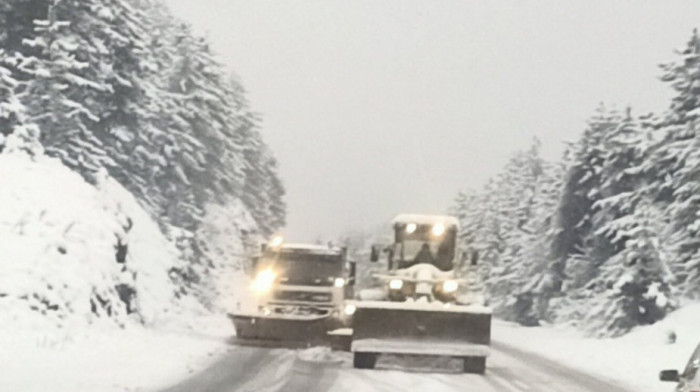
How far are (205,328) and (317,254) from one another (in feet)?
16.3

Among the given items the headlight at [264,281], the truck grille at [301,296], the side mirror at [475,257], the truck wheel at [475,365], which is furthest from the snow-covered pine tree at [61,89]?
the truck wheel at [475,365]

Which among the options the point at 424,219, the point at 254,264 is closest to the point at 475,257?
the point at 424,219

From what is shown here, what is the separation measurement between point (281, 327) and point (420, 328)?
537cm

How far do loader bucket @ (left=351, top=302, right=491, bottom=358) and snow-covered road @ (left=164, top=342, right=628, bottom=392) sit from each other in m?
0.44

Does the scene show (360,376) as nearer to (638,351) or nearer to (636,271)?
(638,351)

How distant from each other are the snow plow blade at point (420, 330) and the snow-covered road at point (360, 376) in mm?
343

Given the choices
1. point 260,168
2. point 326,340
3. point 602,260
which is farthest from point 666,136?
point 260,168

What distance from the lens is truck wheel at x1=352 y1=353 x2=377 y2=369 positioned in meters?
18.0

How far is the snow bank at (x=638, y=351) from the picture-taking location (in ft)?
64.1

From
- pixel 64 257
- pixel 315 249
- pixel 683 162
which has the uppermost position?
pixel 683 162

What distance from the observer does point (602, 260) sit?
4581cm

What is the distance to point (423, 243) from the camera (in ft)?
71.6

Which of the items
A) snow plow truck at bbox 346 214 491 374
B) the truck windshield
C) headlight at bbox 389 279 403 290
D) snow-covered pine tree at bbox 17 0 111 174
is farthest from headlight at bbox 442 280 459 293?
snow-covered pine tree at bbox 17 0 111 174

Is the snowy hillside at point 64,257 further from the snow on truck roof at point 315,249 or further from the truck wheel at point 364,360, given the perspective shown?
the truck wheel at point 364,360
